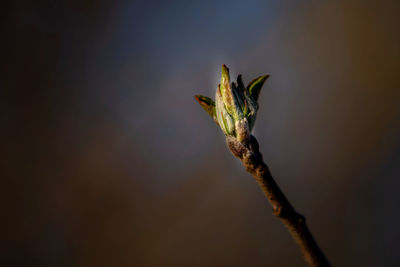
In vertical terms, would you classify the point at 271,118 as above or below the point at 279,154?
above

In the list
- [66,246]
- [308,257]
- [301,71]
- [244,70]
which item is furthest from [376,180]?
[66,246]

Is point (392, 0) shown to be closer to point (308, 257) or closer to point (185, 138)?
point (185, 138)

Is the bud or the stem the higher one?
the bud

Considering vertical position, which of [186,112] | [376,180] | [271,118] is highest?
[186,112]

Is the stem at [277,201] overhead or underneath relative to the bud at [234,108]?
underneath

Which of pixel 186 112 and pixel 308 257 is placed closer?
pixel 308 257
